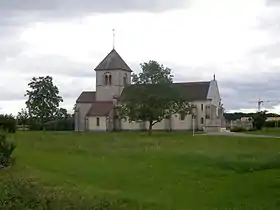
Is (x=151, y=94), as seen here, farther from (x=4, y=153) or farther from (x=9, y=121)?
(x=4, y=153)

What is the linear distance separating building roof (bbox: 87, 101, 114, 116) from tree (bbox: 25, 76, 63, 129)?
746 cm

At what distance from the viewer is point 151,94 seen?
72750 millimetres

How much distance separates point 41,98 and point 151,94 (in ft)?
123

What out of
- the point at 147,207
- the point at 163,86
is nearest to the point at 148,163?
the point at 147,207

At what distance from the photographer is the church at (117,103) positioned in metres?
105

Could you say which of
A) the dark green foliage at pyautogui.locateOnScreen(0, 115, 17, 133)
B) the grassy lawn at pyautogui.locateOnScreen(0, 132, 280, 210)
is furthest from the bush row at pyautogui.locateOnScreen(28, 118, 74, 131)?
the grassy lawn at pyautogui.locateOnScreen(0, 132, 280, 210)

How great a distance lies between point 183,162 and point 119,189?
33.3 ft

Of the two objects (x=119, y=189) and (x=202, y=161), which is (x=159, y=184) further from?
(x=202, y=161)

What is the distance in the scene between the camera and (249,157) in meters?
33.3

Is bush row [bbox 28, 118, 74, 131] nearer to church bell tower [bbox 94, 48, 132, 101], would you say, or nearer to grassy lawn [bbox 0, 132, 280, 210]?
church bell tower [bbox 94, 48, 132, 101]

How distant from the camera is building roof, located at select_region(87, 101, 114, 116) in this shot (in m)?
108

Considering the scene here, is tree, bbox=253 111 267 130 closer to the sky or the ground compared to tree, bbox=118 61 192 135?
closer to the ground

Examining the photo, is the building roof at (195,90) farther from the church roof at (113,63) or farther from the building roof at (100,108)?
the building roof at (100,108)

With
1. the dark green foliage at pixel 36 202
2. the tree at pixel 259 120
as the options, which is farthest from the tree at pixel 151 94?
the dark green foliage at pixel 36 202
